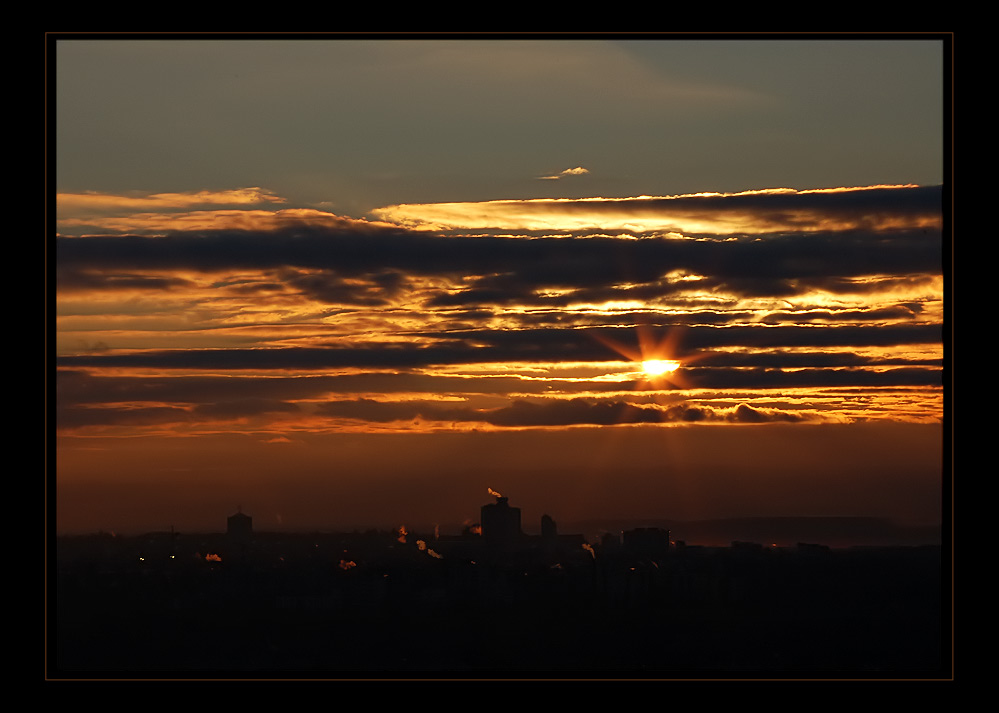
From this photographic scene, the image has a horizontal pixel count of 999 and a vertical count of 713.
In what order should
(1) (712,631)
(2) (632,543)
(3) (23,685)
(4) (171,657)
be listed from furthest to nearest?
(2) (632,543) < (4) (171,657) < (1) (712,631) < (3) (23,685)

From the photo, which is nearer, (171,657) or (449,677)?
(449,677)

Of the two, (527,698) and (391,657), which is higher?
(527,698)

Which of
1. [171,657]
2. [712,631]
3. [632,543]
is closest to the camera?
[712,631]

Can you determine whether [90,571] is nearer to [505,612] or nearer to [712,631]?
[505,612]
